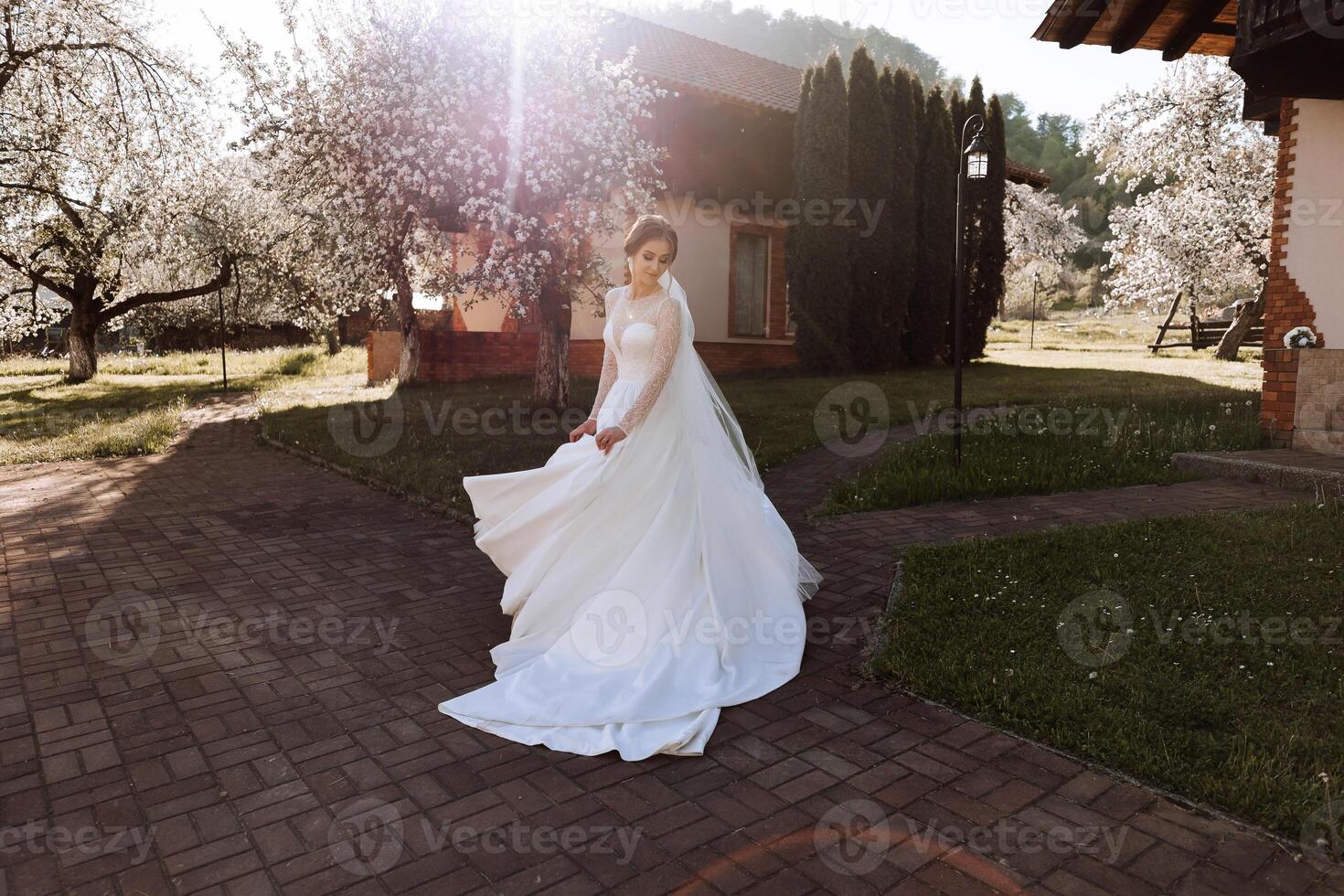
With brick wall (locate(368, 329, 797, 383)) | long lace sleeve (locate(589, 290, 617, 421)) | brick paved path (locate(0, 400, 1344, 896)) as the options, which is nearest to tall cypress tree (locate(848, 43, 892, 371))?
brick wall (locate(368, 329, 797, 383))

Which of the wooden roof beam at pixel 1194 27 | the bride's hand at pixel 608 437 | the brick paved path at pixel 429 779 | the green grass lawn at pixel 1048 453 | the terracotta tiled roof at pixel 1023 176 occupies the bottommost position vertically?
the brick paved path at pixel 429 779

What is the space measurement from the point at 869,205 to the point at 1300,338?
11629mm

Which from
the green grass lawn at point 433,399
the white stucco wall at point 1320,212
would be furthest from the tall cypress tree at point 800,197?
the white stucco wall at point 1320,212

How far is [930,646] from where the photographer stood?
4559 mm

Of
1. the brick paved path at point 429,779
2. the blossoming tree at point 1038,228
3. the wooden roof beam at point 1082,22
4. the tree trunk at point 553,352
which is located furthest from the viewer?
the blossoming tree at point 1038,228

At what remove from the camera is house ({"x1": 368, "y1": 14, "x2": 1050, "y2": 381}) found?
18.9 metres

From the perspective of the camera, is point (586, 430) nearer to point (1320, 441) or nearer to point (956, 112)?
point (1320, 441)

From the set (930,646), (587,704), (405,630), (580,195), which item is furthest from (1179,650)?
(580,195)

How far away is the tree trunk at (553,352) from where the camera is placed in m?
12.8

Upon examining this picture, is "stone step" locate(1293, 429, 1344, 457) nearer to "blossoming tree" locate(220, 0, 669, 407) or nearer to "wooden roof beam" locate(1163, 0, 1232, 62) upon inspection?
"wooden roof beam" locate(1163, 0, 1232, 62)

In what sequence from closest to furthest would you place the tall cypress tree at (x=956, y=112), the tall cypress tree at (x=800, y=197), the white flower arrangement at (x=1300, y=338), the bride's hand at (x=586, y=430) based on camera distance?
1. the bride's hand at (x=586, y=430)
2. the white flower arrangement at (x=1300, y=338)
3. the tall cypress tree at (x=800, y=197)
4. the tall cypress tree at (x=956, y=112)

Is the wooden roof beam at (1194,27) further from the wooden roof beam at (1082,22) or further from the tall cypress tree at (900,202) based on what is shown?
the tall cypress tree at (900,202)

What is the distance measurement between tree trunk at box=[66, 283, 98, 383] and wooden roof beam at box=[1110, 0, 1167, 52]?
24.0 meters

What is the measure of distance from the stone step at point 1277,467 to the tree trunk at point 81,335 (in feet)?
82.1
